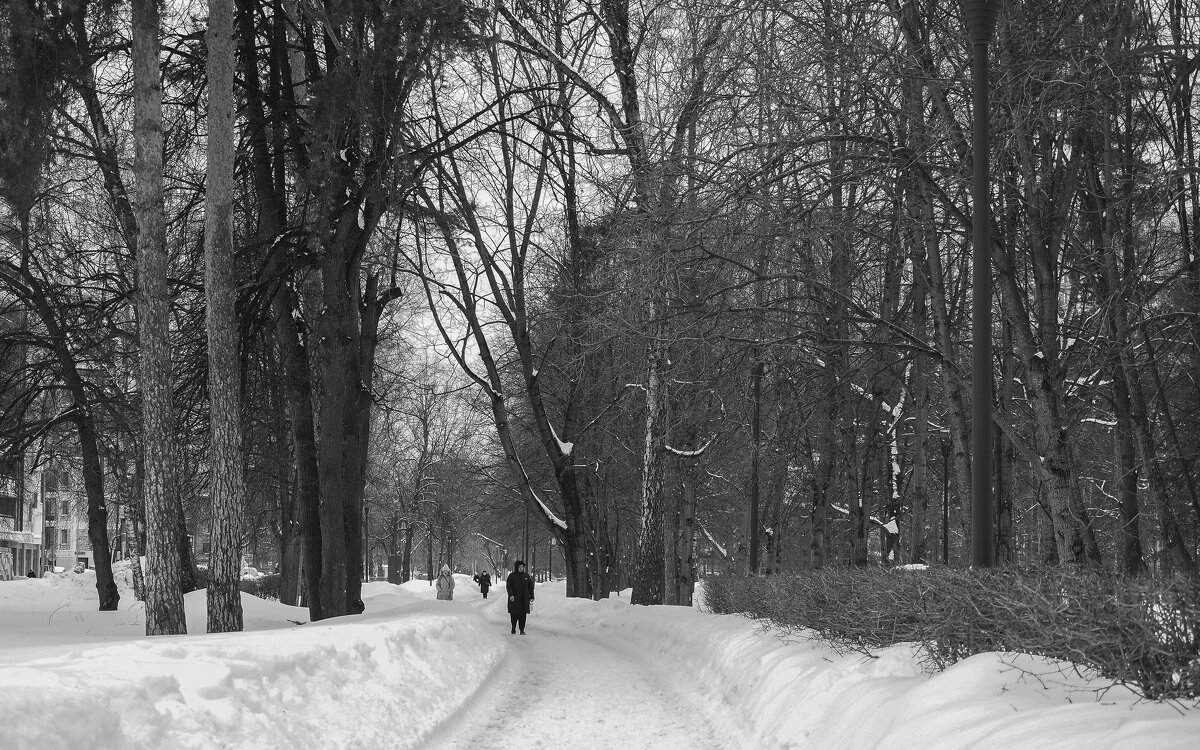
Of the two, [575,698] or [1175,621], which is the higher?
[1175,621]

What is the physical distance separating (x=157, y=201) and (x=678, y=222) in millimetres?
6386

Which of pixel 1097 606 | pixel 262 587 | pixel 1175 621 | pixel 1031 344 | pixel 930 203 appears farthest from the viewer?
pixel 262 587

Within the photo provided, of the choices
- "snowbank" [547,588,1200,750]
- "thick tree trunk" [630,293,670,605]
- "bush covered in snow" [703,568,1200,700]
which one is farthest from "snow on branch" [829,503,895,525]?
"bush covered in snow" [703,568,1200,700]

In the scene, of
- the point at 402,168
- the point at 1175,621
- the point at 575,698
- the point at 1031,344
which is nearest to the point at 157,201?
the point at 402,168

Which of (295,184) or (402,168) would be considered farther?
(295,184)

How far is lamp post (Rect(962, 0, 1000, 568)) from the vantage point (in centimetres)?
812

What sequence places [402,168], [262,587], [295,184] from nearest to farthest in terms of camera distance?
1. [402,168]
2. [295,184]
3. [262,587]

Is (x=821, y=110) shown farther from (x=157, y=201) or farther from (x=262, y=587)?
(x=262, y=587)

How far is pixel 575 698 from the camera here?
1175 cm

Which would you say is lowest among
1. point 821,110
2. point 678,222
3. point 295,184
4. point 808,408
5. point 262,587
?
point 262,587

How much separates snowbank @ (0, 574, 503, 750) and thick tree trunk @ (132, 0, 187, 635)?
66.6 inches

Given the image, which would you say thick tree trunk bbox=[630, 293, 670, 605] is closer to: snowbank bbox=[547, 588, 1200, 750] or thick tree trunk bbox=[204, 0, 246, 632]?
snowbank bbox=[547, 588, 1200, 750]

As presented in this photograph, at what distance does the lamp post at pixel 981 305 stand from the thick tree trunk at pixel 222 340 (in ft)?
29.6

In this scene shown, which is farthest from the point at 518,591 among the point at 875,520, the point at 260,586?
the point at 260,586
